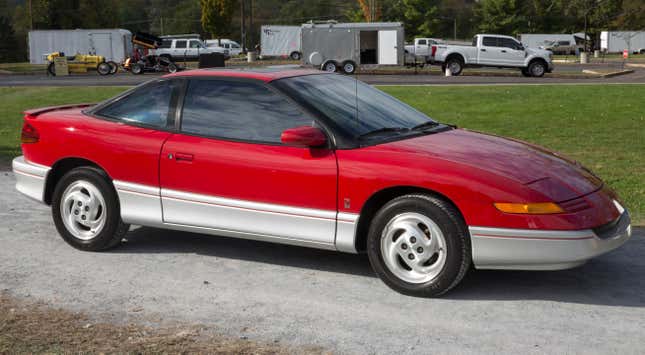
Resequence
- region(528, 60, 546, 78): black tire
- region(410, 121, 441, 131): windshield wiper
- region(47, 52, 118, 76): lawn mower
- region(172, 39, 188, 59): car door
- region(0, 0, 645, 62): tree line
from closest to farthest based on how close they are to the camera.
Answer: region(410, 121, 441, 131): windshield wiper
region(528, 60, 546, 78): black tire
region(47, 52, 118, 76): lawn mower
region(172, 39, 188, 59): car door
region(0, 0, 645, 62): tree line

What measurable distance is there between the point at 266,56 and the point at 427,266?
6043 cm

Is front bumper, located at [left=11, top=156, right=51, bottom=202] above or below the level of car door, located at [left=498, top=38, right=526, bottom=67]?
below

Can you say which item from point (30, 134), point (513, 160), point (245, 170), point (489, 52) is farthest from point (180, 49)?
point (513, 160)

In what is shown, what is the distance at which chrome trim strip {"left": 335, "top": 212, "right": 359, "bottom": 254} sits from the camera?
548 centimetres

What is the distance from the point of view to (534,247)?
5.02m

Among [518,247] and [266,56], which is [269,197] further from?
[266,56]

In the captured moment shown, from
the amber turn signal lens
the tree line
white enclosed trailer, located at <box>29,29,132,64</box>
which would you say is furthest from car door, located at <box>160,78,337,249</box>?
the tree line

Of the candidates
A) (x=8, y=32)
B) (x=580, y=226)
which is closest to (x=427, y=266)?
(x=580, y=226)

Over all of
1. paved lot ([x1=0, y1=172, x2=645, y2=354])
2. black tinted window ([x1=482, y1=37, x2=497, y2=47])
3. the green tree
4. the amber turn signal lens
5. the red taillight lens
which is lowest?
paved lot ([x1=0, y1=172, x2=645, y2=354])

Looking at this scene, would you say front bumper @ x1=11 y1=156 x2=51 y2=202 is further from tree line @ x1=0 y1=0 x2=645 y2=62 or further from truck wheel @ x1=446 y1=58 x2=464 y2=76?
tree line @ x1=0 y1=0 x2=645 y2=62

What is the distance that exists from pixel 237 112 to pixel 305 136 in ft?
2.57

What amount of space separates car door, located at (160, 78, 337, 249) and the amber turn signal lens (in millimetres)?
1185

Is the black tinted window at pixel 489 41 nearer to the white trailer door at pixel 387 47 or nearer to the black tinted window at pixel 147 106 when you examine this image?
the white trailer door at pixel 387 47

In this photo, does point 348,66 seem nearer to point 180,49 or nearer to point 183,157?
point 180,49
